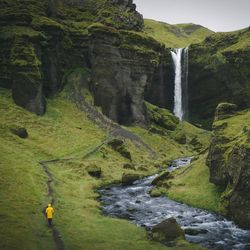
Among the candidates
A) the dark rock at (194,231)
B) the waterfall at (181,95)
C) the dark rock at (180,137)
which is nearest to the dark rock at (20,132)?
the dark rock at (194,231)

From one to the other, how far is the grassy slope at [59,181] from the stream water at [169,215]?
11.3ft

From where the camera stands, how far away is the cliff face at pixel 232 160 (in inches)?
2382

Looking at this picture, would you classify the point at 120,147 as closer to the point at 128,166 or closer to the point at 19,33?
the point at 128,166

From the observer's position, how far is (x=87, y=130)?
5295 inches

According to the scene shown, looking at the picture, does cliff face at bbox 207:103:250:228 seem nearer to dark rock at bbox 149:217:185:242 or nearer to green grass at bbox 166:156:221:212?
green grass at bbox 166:156:221:212

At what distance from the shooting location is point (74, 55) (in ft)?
557

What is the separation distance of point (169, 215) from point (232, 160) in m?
13.2

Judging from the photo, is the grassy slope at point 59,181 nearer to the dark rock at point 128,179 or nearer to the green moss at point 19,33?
the dark rock at point 128,179

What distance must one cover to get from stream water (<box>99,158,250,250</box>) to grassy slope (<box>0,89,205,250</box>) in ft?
11.3

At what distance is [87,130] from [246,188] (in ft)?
263

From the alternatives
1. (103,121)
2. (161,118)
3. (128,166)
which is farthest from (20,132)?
(161,118)

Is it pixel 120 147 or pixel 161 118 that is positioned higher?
pixel 161 118

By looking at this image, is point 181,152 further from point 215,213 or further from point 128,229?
point 128,229

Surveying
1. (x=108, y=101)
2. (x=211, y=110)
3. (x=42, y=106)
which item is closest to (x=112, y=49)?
(x=108, y=101)
